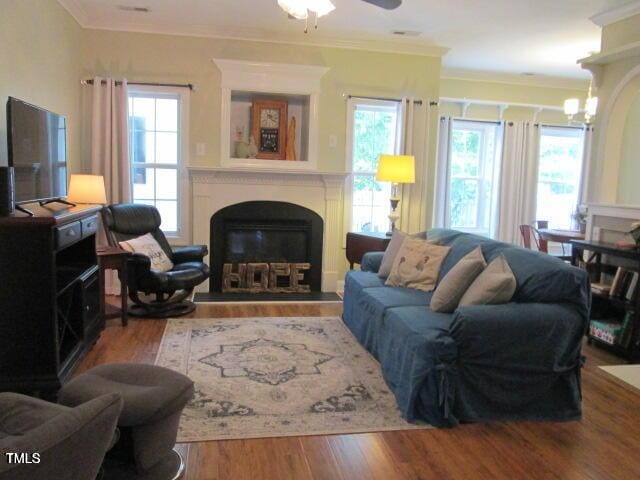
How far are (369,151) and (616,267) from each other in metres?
2.83

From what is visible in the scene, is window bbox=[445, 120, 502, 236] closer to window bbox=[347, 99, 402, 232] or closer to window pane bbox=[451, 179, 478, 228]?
window pane bbox=[451, 179, 478, 228]

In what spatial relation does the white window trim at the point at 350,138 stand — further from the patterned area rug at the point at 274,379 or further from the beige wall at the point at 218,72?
the patterned area rug at the point at 274,379

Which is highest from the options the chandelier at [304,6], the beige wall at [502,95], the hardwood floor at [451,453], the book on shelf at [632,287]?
the beige wall at [502,95]

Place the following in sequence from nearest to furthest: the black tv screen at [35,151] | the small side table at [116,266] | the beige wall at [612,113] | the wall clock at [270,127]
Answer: the black tv screen at [35,151], the small side table at [116,266], the beige wall at [612,113], the wall clock at [270,127]

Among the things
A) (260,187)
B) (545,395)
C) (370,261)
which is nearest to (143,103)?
(260,187)

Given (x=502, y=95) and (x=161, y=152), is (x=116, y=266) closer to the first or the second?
(x=161, y=152)

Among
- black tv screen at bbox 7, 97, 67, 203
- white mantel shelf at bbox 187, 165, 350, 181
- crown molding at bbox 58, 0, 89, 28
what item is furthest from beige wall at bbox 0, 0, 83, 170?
white mantel shelf at bbox 187, 165, 350, 181

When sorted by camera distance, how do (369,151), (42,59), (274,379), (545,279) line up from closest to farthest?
(545,279) → (274,379) → (42,59) → (369,151)

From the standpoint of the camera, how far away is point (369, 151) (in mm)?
5809

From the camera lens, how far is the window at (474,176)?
7.11m

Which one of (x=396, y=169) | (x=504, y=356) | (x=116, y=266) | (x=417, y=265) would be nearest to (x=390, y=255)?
(x=417, y=265)

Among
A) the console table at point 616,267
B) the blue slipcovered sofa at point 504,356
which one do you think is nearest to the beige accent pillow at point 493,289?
the blue slipcovered sofa at point 504,356

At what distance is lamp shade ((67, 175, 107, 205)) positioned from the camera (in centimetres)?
420

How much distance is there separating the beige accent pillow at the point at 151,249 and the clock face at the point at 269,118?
1774 mm
